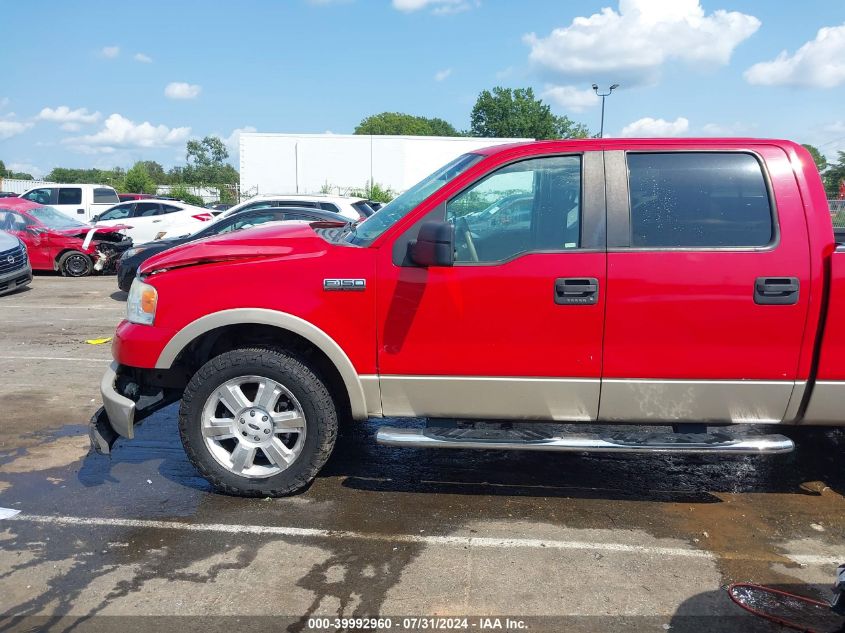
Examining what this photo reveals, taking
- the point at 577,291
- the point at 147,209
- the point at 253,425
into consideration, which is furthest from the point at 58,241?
the point at 577,291

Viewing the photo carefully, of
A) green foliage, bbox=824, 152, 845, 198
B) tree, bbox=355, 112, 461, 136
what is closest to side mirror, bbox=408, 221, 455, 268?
green foliage, bbox=824, 152, 845, 198

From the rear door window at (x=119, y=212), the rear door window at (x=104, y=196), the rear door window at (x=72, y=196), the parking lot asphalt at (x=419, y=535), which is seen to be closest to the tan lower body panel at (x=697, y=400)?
the parking lot asphalt at (x=419, y=535)

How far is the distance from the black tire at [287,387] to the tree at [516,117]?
9418 centimetres

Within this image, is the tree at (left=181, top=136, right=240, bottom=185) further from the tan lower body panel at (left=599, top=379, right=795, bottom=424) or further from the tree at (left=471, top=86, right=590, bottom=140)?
the tan lower body panel at (left=599, top=379, right=795, bottom=424)

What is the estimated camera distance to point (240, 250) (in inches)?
165

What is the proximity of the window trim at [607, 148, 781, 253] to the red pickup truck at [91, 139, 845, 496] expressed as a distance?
11mm

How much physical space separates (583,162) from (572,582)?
2256 millimetres

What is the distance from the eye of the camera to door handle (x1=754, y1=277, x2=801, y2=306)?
3818 mm

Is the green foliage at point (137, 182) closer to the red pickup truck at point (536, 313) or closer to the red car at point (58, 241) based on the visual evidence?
the red car at point (58, 241)

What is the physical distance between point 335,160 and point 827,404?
39.5m

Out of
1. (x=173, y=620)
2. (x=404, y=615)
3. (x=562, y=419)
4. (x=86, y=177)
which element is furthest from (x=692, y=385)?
(x=86, y=177)

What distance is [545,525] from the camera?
13.3 feet

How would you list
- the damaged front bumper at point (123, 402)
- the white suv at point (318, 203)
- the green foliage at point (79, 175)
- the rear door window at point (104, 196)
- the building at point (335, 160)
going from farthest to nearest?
the green foliage at point (79, 175), the building at point (335, 160), the rear door window at point (104, 196), the white suv at point (318, 203), the damaged front bumper at point (123, 402)

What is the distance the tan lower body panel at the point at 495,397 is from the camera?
13.2ft
